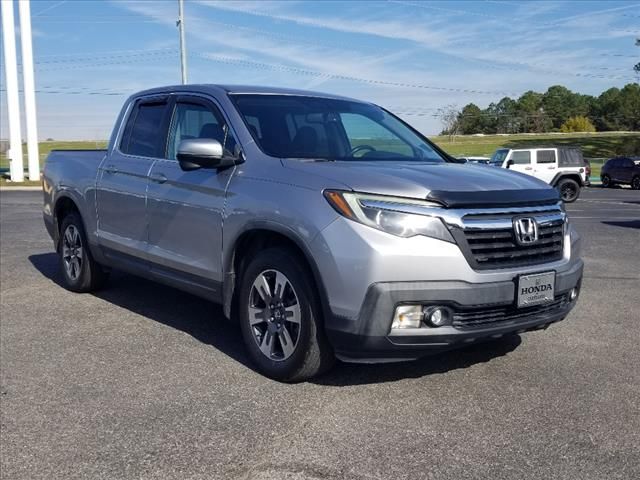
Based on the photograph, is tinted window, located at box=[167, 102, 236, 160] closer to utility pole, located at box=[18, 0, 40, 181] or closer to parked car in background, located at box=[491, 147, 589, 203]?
parked car in background, located at box=[491, 147, 589, 203]

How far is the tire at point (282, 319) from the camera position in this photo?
13.5 ft

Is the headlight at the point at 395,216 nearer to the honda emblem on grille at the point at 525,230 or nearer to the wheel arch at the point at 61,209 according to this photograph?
the honda emblem on grille at the point at 525,230

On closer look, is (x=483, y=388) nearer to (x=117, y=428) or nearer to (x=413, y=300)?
(x=413, y=300)

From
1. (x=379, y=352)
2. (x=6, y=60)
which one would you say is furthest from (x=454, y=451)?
(x=6, y=60)

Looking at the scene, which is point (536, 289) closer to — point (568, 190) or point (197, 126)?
point (197, 126)

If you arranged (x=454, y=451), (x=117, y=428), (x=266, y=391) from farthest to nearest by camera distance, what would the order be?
(x=266, y=391) < (x=117, y=428) < (x=454, y=451)

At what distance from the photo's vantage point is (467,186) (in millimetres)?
4043

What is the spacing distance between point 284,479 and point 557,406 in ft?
5.64

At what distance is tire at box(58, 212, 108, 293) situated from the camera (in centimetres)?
683

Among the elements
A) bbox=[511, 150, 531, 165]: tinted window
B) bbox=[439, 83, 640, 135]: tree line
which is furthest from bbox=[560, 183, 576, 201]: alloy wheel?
bbox=[439, 83, 640, 135]: tree line

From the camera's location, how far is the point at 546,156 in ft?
81.2

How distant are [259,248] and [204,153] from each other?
2.34 ft

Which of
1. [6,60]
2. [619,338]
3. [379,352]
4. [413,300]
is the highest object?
[6,60]

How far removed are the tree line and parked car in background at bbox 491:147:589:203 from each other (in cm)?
9628
